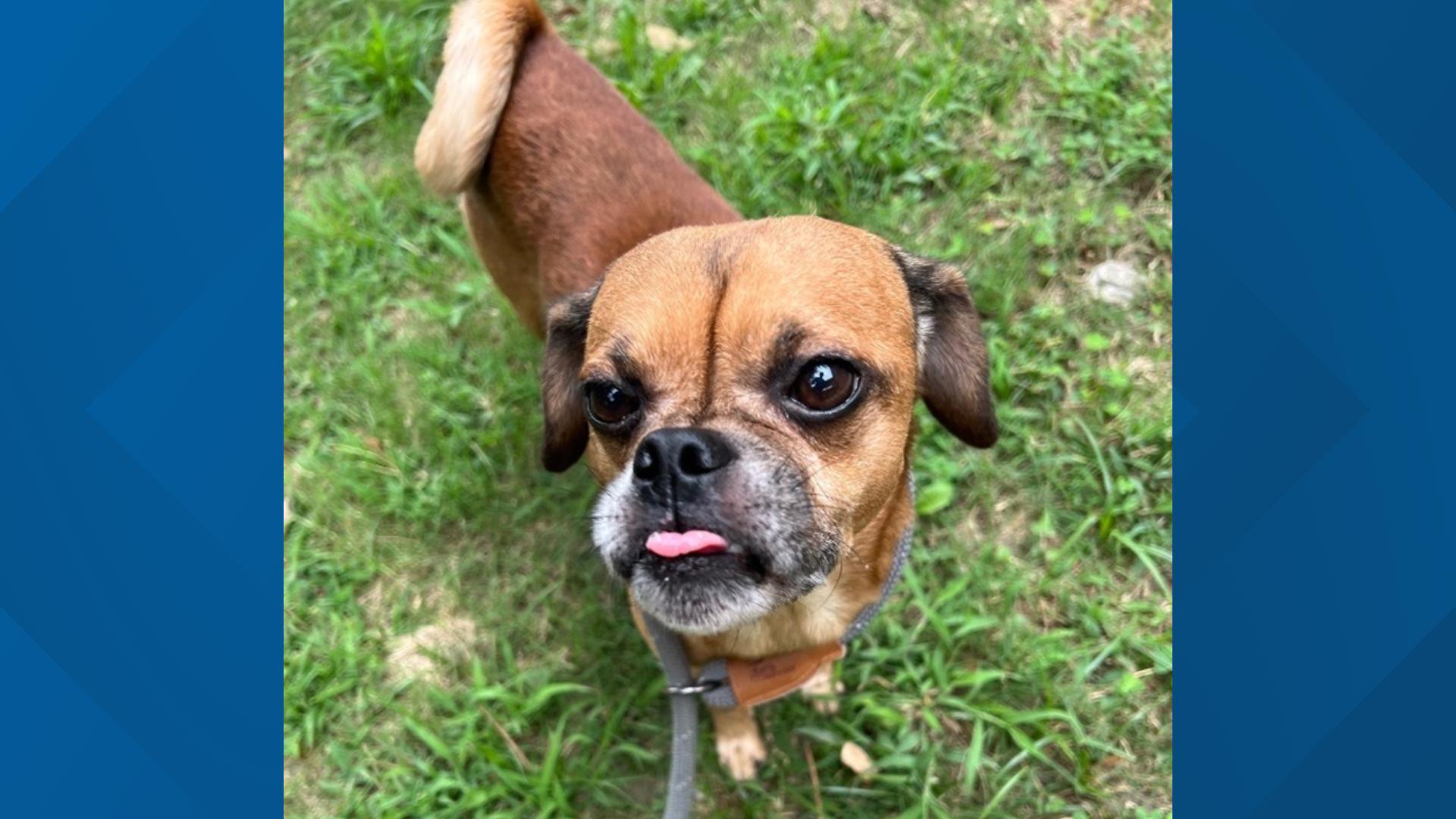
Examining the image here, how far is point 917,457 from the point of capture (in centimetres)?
451

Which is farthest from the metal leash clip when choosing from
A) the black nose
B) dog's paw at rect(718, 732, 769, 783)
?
the black nose

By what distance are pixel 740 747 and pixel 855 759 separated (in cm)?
46

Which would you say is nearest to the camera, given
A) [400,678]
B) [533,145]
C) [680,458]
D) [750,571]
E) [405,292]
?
[680,458]

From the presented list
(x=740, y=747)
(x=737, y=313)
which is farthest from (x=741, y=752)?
(x=737, y=313)

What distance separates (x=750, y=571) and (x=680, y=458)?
406mm

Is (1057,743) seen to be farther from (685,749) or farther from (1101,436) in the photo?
(685,749)

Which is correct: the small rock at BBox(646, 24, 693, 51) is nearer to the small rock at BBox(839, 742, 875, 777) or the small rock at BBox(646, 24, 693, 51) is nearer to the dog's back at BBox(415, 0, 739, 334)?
the dog's back at BBox(415, 0, 739, 334)

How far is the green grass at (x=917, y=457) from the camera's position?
411 centimetres

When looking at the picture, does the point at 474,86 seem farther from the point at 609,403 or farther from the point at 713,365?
the point at 713,365

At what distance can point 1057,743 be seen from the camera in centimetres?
403

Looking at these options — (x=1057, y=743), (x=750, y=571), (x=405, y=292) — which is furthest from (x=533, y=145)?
(x=1057, y=743)

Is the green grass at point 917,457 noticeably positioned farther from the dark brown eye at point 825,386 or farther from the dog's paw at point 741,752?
the dark brown eye at point 825,386

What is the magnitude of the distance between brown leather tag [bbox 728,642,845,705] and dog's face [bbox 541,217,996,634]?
0.65 m

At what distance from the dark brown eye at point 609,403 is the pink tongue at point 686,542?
42cm
